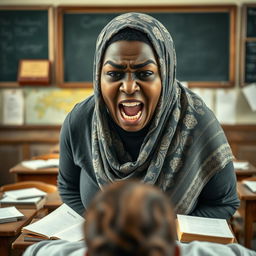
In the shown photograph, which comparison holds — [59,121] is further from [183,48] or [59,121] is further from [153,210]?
[153,210]

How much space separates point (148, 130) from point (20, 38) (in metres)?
3.95

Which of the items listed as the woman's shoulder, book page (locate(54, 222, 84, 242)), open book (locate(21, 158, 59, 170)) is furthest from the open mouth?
open book (locate(21, 158, 59, 170))

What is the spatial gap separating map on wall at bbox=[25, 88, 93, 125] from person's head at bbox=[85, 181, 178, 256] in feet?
14.9

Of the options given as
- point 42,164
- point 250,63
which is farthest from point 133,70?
point 250,63

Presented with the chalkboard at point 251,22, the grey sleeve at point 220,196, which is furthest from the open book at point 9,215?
the chalkboard at point 251,22

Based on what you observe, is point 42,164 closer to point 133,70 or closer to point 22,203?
point 22,203

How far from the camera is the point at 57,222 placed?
1.55 meters

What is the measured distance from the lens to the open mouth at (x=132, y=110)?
135 centimetres

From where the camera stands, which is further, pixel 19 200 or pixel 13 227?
pixel 19 200

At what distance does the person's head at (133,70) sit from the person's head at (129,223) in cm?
79

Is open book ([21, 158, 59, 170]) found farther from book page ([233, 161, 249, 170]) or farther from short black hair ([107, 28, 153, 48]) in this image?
short black hair ([107, 28, 153, 48])

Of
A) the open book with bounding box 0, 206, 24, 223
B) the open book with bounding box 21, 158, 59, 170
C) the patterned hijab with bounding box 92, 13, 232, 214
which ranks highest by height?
the patterned hijab with bounding box 92, 13, 232, 214

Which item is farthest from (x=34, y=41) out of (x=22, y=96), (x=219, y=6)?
(x=219, y=6)

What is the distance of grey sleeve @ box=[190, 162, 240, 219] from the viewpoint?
1476 mm
